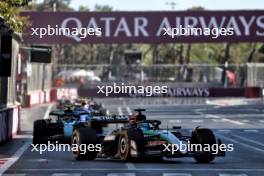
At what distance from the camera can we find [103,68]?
8562 cm

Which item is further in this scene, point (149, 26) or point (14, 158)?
point (149, 26)

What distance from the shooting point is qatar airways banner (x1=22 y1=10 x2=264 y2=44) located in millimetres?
51406

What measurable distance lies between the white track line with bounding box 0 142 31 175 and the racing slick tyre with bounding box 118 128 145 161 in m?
2.43

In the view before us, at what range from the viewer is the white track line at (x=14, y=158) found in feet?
65.4

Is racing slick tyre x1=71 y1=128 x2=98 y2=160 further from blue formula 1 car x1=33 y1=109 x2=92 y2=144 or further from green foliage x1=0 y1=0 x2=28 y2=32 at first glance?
blue formula 1 car x1=33 y1=109 x2=92 y2=144

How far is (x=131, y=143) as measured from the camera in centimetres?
2012

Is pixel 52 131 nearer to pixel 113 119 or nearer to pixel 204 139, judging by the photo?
pixel 113 119

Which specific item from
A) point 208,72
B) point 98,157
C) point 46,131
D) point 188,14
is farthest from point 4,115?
point 208,72

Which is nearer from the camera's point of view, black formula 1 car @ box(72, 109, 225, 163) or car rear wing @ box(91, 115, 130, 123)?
black formula 1 car @ box(72, 109, 225, 163)

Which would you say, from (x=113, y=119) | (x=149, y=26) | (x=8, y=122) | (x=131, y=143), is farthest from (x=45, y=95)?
(x=131, y=143)

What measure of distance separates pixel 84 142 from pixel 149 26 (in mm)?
31161

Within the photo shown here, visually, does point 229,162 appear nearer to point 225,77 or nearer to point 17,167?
point 17,167

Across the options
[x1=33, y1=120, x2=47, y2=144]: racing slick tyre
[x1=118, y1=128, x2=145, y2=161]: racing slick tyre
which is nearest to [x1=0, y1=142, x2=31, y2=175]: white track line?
[x1=33, y1=120, x2=47, y2=144]: racing slick tyre

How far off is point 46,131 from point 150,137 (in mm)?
7569
